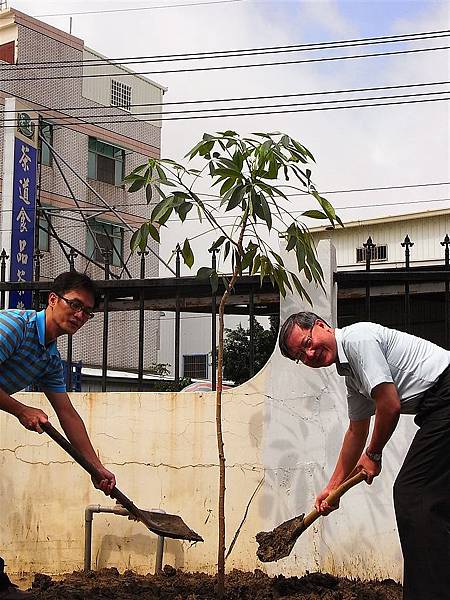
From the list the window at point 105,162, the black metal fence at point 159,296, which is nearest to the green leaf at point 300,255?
the black metal fence at point 159,296

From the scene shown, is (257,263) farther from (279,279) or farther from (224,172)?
(224,172)

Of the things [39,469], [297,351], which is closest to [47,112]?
[39,469]

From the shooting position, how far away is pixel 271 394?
538cm

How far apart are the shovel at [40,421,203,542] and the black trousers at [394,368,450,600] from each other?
1.40 meters

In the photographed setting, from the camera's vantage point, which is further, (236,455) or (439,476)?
(236,455)

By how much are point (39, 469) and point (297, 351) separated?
8.09 ft

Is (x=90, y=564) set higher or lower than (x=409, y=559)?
lower

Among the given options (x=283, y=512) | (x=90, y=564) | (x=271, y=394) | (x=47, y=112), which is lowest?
(x=90, y=564)

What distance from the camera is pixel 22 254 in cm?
967

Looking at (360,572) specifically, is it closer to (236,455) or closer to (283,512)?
(283,512)

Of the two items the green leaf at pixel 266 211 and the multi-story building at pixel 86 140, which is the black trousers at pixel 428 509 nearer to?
the green leaf at pixel 266 211

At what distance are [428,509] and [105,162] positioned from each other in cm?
2468

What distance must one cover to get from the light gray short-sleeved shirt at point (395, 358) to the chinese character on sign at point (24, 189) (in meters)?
6.98

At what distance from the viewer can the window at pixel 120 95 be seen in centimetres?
2797
